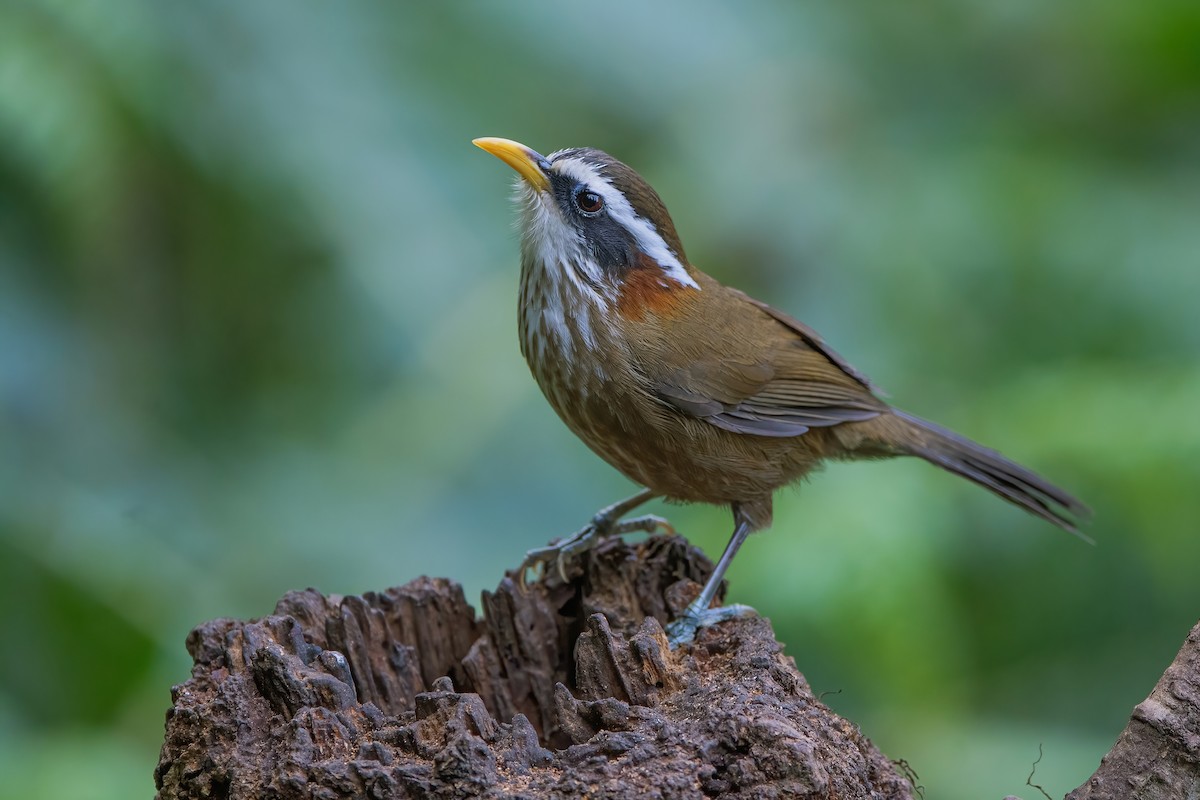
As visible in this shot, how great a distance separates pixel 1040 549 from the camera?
655cm

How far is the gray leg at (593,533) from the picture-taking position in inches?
175

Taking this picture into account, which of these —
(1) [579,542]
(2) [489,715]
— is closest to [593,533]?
(1) [579,542]

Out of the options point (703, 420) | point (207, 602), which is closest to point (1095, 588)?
point (703, 420)

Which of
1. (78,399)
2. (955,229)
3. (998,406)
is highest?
(955,229)

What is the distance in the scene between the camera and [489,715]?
3123 millimetres

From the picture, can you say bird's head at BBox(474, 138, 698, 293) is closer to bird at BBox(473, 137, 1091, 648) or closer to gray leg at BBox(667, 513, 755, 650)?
bird at BBox(473, 137, 1091, 648)

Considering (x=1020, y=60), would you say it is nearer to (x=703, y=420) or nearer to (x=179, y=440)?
(x=703, y=420)

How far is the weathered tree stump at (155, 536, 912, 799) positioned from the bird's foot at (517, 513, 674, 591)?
445mm

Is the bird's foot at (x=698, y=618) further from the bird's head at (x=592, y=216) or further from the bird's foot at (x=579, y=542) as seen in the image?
the bird's head at (x=592, y=216)

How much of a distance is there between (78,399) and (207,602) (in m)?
1.36

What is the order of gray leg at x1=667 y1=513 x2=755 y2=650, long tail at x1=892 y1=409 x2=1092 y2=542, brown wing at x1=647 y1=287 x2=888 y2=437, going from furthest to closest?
long tail at x1=892 y1=409 x2=1092 y2=542
brown wing at x1=647 y1=287 x2=888 y2=437
gray leg at x1=667 y1=513 x2=755 y2=650

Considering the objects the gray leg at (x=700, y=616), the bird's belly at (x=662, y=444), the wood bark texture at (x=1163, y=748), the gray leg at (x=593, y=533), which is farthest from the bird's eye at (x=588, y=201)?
the wood bark texture at (x=1163, y=748)

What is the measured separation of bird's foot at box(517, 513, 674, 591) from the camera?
14.5 feet

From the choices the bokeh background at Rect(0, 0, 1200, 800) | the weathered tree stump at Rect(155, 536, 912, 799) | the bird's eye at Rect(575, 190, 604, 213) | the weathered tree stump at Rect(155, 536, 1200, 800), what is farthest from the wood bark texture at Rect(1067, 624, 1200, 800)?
the bokeh background at Rect(0, 0, 1200, 800)
